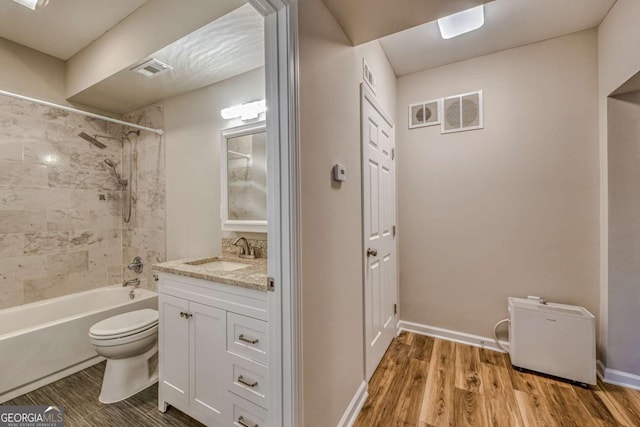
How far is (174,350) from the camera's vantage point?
4.96ft

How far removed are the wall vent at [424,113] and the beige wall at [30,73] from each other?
10.9 ft

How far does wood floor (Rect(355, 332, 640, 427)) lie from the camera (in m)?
1.50

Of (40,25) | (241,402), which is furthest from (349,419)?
(40,25)

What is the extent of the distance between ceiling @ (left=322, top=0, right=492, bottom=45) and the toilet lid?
7.17 ft

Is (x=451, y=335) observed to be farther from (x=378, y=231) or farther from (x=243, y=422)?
(x=243, y=422)

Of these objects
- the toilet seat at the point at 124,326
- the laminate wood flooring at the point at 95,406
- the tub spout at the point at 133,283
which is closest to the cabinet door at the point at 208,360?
the laminate wood flooring at the point at 95,406

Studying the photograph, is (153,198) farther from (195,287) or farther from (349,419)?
(349,419)

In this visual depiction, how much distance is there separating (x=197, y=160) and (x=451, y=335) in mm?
2805

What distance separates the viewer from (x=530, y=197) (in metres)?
2.10

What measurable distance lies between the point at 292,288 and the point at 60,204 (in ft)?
9.06

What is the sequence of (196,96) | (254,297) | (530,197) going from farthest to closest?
(196,96) < (530,197) < (254,297)

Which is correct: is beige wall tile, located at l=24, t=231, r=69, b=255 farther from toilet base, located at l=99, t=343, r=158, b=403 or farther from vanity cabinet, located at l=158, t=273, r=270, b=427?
vanity cabinet, located at l=158, t=273, r=270, b=427

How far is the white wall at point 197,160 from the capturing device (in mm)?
2152

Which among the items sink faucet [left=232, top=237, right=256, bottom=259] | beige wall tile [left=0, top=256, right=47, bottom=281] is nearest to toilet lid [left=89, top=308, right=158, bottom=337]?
sink faucet [left=232, top=237, right=256, bottom=259]
